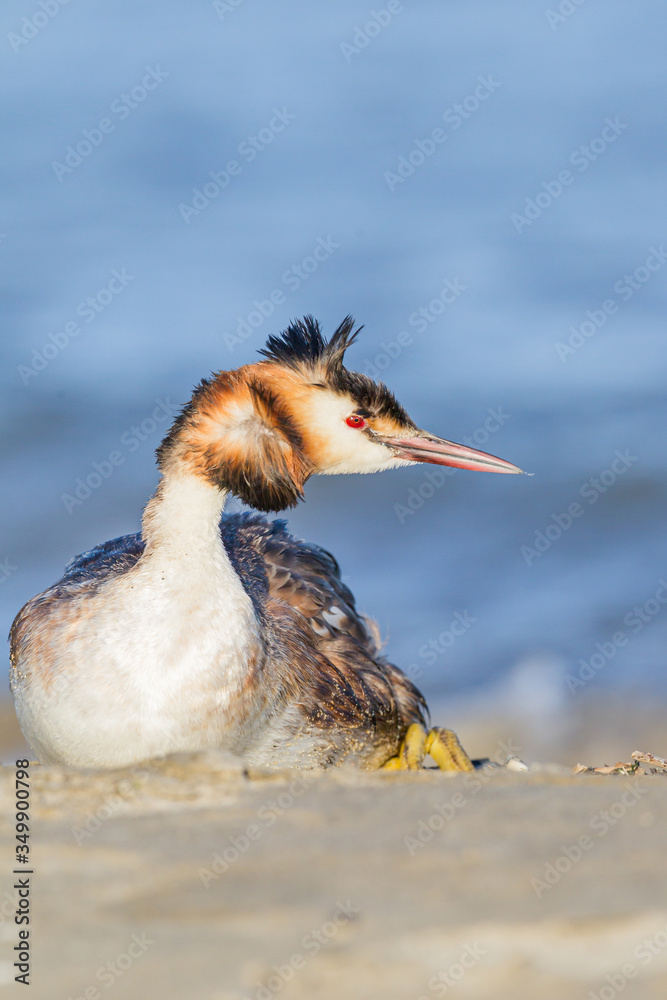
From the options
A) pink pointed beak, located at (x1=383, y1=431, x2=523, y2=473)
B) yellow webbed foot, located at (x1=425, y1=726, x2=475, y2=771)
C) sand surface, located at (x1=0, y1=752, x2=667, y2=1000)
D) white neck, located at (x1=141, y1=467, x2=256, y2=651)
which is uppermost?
pink pointed beak, located at (x1=383, y1=431, x2=523, y2=473)

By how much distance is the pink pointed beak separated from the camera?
5840mm

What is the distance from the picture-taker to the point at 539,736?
32.9ft

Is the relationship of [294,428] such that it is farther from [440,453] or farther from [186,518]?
[440,453]

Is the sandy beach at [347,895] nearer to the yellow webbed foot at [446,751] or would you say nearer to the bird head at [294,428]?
the bird head at [294,428]

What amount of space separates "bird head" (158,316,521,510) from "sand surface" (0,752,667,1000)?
1.88 metres

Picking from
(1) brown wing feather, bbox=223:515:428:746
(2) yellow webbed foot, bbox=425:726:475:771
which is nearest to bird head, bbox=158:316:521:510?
(1) brown wing feather, bbox=223:515:428:746

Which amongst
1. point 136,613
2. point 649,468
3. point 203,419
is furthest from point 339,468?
point 649,468

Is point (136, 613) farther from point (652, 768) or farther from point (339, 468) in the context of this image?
point (652, 768)

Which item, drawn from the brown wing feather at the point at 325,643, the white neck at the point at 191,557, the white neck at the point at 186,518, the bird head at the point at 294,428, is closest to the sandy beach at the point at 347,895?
the white neck at the point at 191,557

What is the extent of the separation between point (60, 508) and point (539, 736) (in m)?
6.20

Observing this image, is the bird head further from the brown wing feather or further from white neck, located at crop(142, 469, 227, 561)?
the brown wing feather

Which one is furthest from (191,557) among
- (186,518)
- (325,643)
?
(325,643)

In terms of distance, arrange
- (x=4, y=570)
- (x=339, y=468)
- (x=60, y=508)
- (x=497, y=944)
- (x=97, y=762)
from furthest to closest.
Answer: (x=60, y=508) < (x=4, y=570) < (x=339, y=468) < (x=97, y=762) < (x=497, y=944)

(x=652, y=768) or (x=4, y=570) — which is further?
(x=4, y=570)
